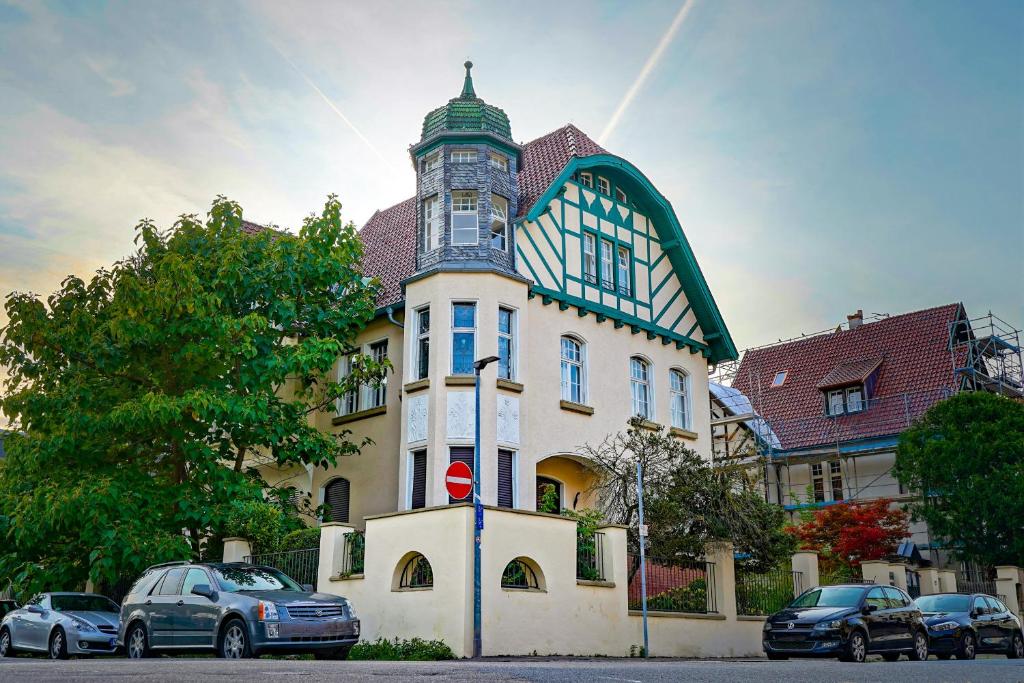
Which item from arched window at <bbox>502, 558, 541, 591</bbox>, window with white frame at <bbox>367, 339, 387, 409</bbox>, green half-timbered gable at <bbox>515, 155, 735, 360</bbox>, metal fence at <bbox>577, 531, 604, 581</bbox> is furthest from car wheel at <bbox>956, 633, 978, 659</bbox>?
window with white frame at <bbox>367, 339, 387, 409</bbox>

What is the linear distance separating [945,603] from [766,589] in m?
3.80

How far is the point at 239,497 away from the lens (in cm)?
2227

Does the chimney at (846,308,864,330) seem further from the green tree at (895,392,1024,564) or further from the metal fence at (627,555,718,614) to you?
the metal fence at (627,555,718,614)

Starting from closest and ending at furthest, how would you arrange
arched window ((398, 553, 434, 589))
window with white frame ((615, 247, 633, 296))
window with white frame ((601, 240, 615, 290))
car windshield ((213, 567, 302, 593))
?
car windshield ((213, 567, 302, 593))
arched window ((398, 553, 434, 589))
window with white frame ((601, 240, 615, 290))
window with white frame ((615, 247, 633, 296))

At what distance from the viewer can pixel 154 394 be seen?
69.9 feet

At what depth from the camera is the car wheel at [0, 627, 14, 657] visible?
66.0 ft

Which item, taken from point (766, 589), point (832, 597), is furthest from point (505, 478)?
point (832, 597)

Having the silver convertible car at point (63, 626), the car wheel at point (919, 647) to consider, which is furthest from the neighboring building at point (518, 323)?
the car wheel at point (919, 647)

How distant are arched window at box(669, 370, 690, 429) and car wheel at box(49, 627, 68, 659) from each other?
16976 mm

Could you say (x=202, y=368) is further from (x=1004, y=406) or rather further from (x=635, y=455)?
(x=1004, y=406)

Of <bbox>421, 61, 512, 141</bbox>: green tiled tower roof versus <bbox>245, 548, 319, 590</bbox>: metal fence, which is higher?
<bbox>421, 61, 512, 141</bbox>: green tiled tower roof

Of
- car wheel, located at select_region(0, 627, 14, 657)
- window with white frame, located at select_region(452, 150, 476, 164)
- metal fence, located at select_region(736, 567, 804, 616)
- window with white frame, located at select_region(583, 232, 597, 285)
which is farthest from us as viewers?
window with white frame, located at select_region(583, 232, 597, 285)

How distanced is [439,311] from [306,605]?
1045 centimetres

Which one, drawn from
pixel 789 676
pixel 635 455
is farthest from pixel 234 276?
pixel 789 676
